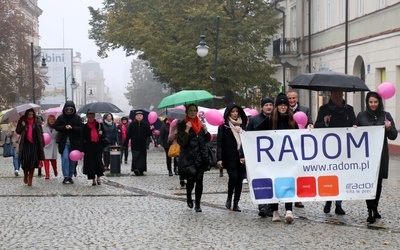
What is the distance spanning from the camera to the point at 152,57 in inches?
1859

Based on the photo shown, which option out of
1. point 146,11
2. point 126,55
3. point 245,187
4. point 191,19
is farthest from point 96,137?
point 126,55

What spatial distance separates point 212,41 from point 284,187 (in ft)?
106

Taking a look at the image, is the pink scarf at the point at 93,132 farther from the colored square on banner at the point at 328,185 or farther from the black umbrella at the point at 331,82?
the colored square on banner at the point at 328,185

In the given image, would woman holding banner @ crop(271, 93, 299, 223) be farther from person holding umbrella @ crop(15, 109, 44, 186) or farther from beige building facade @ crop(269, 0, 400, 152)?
beige building facade @ crop(269, 0, 400, 152)

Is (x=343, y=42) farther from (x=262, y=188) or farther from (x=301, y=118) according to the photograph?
(x=262, y=188)

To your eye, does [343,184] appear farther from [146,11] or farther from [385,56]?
[146,11]

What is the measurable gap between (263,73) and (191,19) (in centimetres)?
462

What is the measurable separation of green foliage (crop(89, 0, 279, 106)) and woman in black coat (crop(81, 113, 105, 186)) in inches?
930

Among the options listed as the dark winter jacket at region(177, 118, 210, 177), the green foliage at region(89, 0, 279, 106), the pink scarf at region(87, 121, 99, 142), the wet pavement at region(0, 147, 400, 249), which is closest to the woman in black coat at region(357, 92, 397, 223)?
the wet pavement at region(0, 147, 400, 249)

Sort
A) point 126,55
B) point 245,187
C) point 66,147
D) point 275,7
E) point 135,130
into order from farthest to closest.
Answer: point 126,55
point 275,7
point 135,130
point 66,147
point 245,187

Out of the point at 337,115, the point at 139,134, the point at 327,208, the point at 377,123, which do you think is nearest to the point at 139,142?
the point at 139,134

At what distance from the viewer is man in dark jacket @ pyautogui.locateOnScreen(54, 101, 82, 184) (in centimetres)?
2103

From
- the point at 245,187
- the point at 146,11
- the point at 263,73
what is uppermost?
the point at 146,11

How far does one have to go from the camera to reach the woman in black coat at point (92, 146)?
20.2 meters
